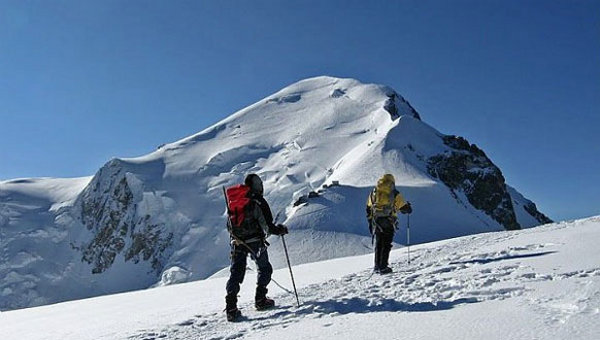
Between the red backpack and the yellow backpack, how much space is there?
4113 millimetres

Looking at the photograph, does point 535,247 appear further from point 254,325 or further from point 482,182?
point 482,182

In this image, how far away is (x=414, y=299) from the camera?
5.94m

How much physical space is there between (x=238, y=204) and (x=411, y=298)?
100.0 inches

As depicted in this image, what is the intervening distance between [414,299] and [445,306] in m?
0.63

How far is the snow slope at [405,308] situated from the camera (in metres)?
4.38

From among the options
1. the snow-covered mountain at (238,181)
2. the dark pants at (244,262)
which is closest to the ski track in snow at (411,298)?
the dark pants at (244,262)

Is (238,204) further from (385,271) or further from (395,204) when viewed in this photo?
(395,204)

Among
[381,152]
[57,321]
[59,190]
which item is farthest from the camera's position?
[59,190]

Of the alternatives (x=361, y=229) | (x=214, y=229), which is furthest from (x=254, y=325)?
(x=214, y=229)

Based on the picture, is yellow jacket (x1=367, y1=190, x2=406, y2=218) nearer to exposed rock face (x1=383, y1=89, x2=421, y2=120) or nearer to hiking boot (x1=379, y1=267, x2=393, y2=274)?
hiking boot (x1=379, y1=267, x2=393, y2=274)

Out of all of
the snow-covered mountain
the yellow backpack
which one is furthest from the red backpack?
the snow-covered mountain

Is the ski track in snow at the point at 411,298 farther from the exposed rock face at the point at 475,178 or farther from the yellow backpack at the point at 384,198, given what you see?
the exposed rock face at the point at 475,178

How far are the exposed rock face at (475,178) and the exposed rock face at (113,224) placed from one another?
5557 cm

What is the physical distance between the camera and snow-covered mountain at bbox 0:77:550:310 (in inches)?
2824
